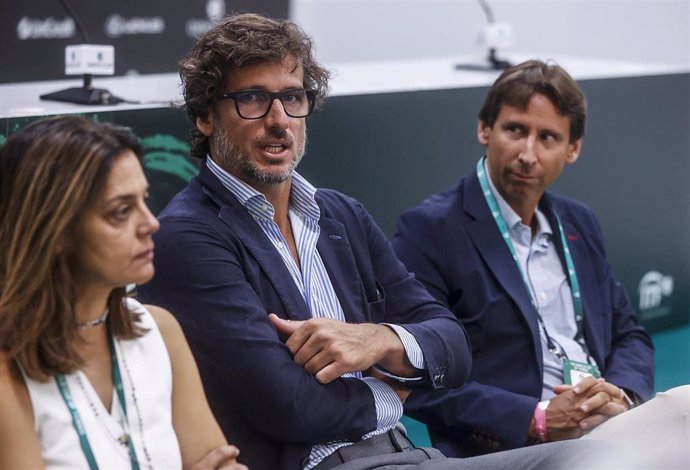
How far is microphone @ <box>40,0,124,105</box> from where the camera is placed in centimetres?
286

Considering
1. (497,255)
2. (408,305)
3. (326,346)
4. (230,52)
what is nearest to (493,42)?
(497,255)

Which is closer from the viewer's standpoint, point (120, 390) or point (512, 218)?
point (120, 390)

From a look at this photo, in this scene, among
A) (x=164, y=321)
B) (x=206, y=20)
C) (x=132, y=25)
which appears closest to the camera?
(x=164, y=321)

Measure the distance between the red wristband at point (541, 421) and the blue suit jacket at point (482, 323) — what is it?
2cm

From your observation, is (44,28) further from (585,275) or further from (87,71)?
(585,275)

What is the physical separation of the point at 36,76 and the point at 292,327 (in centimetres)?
304

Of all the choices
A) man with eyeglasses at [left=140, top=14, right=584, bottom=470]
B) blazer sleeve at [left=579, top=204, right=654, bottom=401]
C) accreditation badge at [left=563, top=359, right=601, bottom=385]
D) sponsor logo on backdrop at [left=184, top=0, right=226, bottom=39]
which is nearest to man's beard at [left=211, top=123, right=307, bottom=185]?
man with eyeglasses at [left=140, top=14, right=584, bottom=470]

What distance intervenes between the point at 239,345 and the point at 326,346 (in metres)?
0.16

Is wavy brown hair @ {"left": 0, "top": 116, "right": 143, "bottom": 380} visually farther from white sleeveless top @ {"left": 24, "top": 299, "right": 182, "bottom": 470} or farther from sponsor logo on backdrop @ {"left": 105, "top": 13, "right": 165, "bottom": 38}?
sponsor logo on backdrop @ {"left": 105, "top": 13, "right": 165, "bottom": 38}

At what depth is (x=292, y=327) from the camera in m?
2.17

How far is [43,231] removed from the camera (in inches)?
69.0

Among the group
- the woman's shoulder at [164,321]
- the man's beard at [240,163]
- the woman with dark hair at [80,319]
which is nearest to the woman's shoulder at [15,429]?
the woman with dark hair at [80,319]

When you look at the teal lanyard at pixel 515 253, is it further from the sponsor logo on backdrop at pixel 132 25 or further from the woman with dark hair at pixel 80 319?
the sponsor logo on backdrop at pixel 132 25

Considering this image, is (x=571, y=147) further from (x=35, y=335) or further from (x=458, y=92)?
(x=35, y=335)
